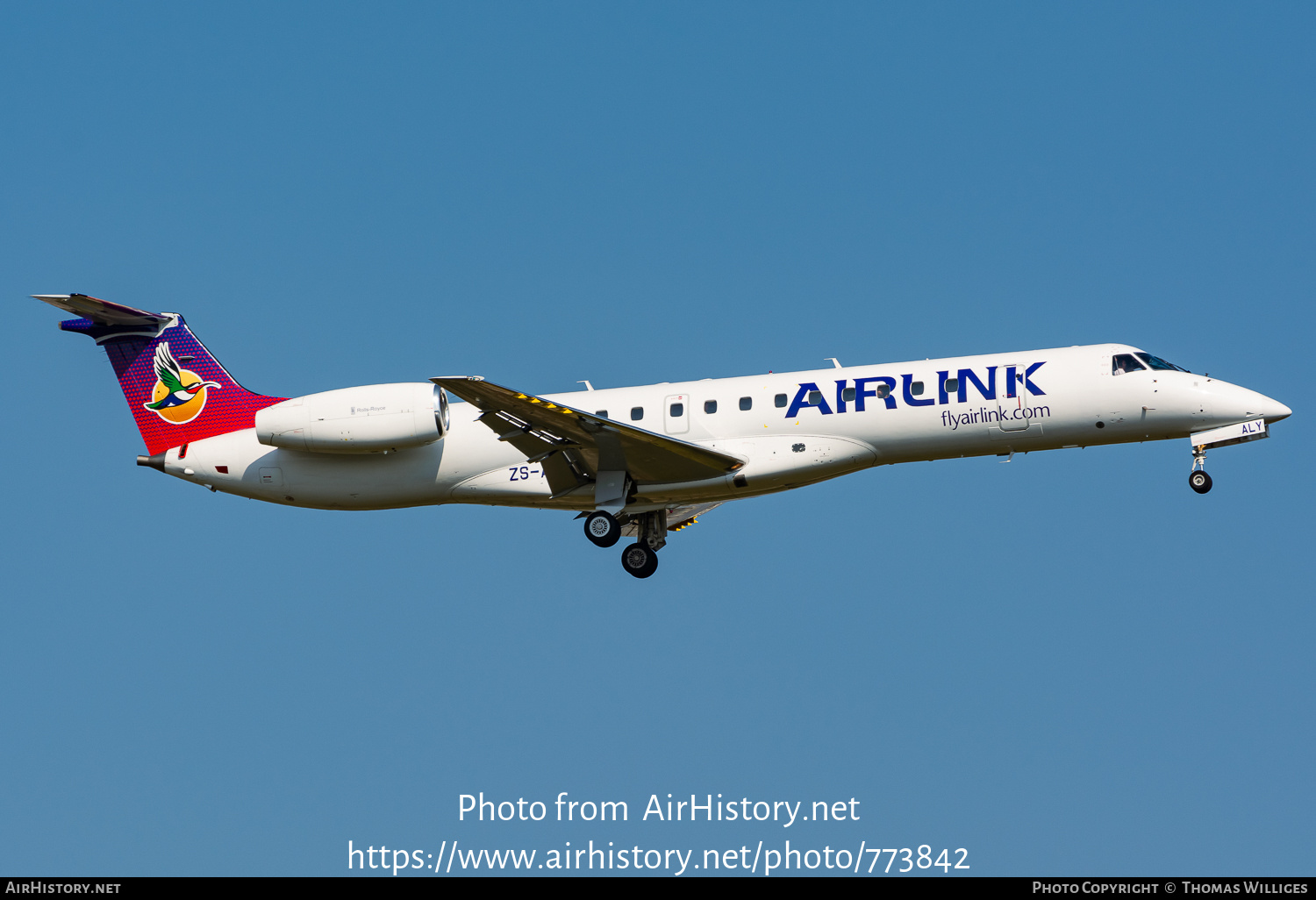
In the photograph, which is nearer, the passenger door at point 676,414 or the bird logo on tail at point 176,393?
the passenger door at point 676,414

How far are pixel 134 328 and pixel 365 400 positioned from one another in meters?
5.52

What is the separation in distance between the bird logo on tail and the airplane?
0.76 m

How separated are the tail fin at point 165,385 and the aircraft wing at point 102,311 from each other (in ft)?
0.06

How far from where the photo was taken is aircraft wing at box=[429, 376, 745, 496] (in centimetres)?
2262

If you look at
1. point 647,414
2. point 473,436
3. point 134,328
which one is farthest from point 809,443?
point 134,328

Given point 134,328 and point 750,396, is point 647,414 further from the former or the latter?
point 134,328

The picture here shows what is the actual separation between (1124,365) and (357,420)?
13.7m

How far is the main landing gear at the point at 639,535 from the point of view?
24766 mm

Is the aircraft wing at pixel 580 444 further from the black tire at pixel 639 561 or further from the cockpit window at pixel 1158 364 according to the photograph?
the cockpit window at pixel 1158 364

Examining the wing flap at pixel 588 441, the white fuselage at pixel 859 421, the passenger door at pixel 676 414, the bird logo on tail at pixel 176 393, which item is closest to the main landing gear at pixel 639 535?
the white fuselage at pixel 859 421

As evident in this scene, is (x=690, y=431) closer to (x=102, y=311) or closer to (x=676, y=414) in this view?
(x=676, y=414)

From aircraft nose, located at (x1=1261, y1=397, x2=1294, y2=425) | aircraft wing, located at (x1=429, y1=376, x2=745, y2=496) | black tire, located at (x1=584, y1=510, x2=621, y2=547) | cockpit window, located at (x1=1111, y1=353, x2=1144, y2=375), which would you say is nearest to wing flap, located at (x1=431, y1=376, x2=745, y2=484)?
aircraft wing, located at (x1=429, y1=376, x2=745, y2=496)

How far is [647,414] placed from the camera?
82.8ft

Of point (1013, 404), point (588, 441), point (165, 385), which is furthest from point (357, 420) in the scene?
point (1013, 404)
